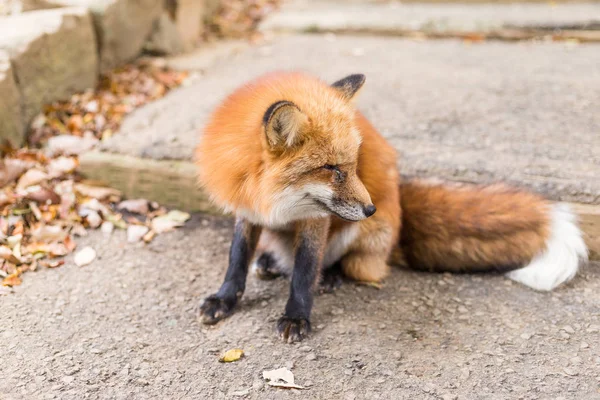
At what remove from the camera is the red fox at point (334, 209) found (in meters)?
2.32

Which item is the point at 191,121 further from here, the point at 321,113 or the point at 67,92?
the point at 321,113

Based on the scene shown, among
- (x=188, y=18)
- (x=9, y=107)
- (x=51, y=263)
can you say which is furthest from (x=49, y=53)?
(x=188, y=18)

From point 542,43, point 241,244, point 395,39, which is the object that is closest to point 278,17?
point 395,39

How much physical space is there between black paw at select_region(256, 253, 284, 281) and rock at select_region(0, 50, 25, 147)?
6.23 feet

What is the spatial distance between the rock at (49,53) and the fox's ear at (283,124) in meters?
2.28

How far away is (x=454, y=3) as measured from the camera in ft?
22.9

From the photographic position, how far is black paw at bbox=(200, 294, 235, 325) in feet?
8.63

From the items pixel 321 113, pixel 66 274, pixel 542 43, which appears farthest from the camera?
pixel 542 43

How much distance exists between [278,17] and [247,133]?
4.63 meters

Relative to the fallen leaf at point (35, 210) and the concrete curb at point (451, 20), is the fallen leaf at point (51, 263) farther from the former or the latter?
the concrete curb at point (451, 20)

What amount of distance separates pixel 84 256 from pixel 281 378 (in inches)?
55.8

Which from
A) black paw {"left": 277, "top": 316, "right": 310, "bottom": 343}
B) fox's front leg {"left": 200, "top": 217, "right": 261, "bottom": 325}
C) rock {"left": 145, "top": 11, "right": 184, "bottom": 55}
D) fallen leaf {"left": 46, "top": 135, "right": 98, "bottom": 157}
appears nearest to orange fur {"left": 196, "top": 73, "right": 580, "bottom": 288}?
fox's front leg {"left": 200, "top": 217, "right": 261, "bottom": 325}

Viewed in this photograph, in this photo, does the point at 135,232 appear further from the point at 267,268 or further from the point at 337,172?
the point at 337,172

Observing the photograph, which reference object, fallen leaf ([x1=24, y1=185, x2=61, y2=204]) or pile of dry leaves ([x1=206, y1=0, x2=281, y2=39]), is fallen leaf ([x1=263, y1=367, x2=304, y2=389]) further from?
pile of dry leaves ([x1=206, y1=0, x2=281, y2=39])
